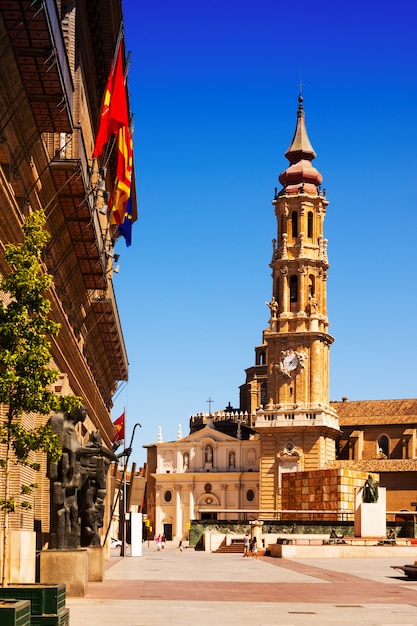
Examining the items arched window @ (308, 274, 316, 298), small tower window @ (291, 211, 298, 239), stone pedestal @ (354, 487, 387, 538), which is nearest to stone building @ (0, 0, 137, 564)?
stone pedestal @ (354, 487, 387, 538)

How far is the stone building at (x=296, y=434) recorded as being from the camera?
4796 inches

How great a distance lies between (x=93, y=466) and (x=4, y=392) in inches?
562

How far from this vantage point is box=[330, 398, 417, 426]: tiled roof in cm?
13875

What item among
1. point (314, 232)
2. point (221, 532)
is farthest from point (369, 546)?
point (314, 232)

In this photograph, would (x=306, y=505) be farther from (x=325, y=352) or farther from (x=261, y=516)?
(x=325, y=352)

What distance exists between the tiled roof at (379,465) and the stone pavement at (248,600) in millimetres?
82992

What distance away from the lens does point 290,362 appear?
A: 12400 centimetres

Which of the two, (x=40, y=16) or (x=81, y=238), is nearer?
(x=40, y=16)

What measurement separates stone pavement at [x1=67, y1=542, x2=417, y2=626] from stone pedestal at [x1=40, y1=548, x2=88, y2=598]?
0.36 m

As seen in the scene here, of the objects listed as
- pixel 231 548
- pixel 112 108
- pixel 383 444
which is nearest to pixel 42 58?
pixel 112 108

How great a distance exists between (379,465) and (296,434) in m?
10.1

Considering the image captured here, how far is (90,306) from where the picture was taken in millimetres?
41750

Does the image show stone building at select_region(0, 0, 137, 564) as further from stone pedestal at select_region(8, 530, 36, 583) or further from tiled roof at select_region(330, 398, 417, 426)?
tiled roof at select_region(330, 398, 417, 426)

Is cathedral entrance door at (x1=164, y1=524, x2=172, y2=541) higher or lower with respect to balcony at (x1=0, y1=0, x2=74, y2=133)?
lower
